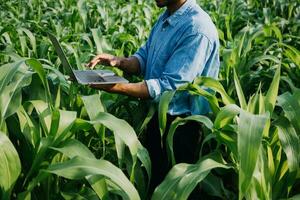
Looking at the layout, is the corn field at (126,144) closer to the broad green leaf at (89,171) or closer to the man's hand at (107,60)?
the broad green leaf at (89,171)

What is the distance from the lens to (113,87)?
170 cm

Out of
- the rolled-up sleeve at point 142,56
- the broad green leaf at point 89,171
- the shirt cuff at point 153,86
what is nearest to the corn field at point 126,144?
the broad green leaf at point 89,171

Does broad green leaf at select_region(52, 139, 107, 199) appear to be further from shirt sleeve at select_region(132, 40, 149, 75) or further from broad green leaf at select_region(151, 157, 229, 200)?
shirt sleeve at select_region(132, 40, 149, 75)

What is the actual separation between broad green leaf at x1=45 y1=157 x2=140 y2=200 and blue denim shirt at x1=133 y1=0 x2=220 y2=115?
0.59 metres

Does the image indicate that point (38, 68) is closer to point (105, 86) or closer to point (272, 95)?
point (105, 86)

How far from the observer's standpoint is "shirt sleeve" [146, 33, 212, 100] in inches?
67.7

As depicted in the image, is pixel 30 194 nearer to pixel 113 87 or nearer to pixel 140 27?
pixel 113 87

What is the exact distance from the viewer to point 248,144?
1219 mm

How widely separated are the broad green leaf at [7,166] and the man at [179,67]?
47cm

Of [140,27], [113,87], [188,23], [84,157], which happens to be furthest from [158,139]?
[140,27]

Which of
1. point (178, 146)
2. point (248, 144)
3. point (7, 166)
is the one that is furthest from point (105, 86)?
point (248, 144)

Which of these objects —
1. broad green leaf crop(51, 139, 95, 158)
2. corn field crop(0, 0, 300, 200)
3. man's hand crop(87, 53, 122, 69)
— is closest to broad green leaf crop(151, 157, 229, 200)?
corn field crop(0, 0, 300, 200)

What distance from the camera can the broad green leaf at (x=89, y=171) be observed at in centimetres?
118

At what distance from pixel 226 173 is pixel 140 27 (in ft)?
5.77
